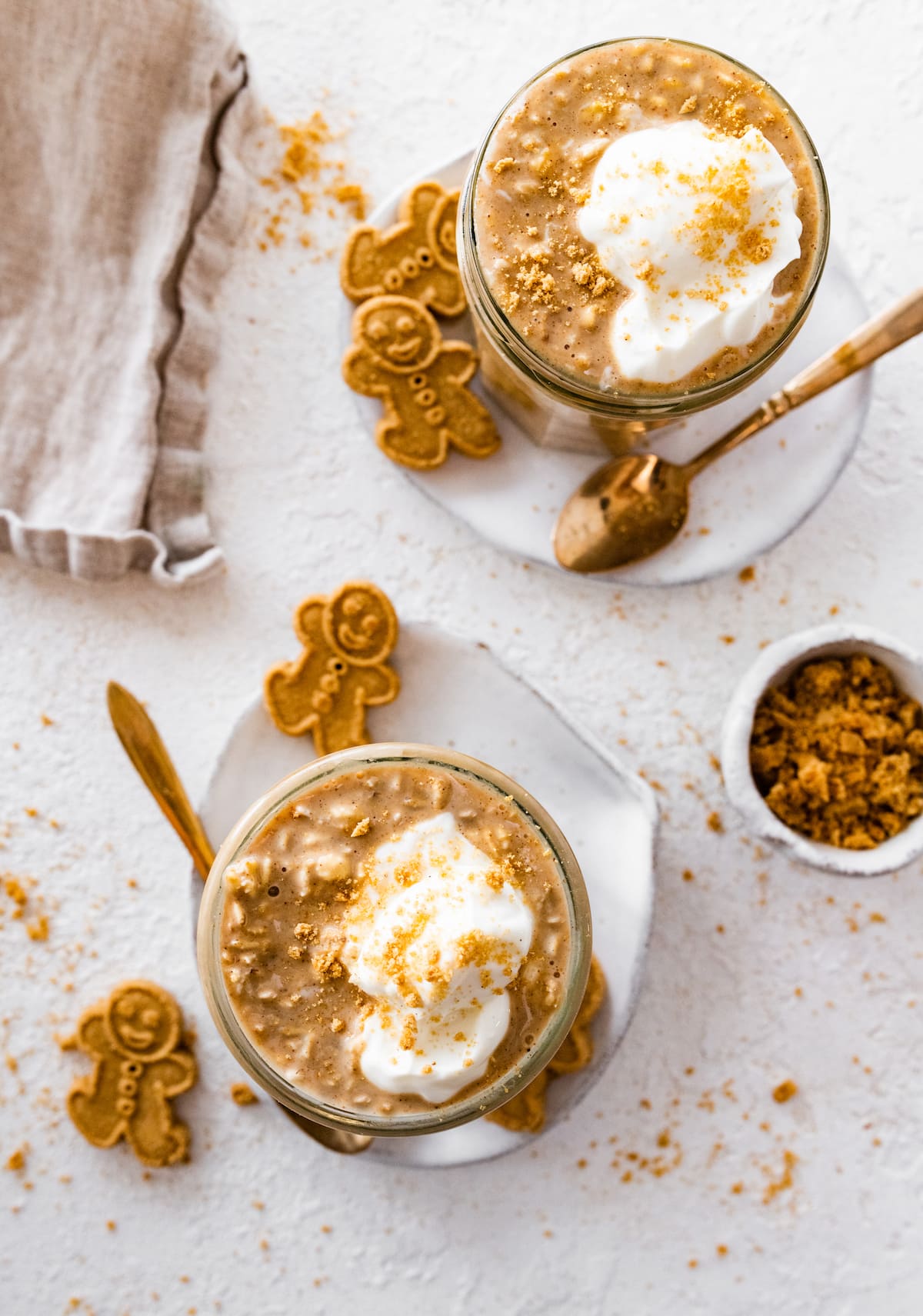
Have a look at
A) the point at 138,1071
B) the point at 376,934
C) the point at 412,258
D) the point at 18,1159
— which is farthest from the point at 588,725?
the point at 18,1159

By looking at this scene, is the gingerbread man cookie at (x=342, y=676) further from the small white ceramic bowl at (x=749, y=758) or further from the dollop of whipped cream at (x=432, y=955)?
the small white ceramic bowl at (x=749, y=758)

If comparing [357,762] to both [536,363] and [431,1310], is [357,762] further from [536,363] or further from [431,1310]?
[431,1310]

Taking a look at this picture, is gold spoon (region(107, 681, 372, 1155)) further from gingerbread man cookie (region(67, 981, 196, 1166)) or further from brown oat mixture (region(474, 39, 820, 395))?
brown oat mixture (region(474, 39, 820, 395))

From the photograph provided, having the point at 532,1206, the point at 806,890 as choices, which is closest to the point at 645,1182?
the point at 532,1206

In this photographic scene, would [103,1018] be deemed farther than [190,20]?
Yes

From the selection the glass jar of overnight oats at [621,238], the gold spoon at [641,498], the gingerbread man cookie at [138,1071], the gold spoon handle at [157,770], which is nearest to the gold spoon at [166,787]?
the gold spoon handle at [157,770]
